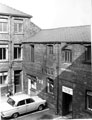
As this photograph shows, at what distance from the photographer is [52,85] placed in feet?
15.7

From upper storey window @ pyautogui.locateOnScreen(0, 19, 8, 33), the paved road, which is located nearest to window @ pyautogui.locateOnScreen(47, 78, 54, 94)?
the paved road

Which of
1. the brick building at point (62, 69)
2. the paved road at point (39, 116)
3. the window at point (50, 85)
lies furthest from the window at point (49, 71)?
the paved road at point (39, 116)

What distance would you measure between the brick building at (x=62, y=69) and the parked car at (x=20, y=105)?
0.28 metres

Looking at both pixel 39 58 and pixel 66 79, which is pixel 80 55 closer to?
pixel 66 79

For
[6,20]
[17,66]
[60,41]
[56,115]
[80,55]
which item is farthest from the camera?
[17,66]

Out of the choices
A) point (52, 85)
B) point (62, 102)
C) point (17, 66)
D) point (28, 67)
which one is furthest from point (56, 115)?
point (17, 66)

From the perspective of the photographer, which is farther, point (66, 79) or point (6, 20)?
point (6, 20)

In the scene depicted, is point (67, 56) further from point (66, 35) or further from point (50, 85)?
point (50, 85)

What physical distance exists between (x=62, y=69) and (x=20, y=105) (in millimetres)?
1334

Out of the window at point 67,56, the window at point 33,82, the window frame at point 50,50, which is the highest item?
the window frame at point 50,50

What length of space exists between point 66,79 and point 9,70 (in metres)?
2.01

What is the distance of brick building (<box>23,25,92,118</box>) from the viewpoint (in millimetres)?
4031

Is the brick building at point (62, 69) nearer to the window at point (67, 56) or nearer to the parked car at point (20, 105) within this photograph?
the window at point (67, 56)

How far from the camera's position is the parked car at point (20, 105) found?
4094mm
